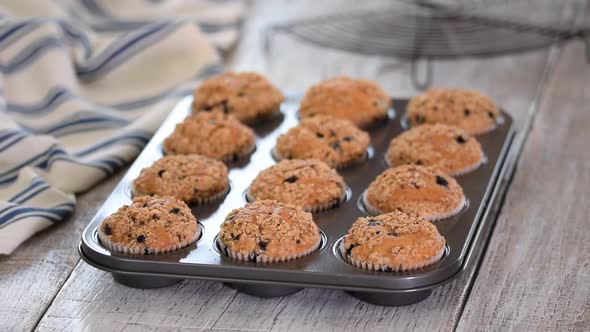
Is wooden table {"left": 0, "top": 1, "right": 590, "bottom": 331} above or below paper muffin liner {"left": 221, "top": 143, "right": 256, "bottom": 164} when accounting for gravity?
below

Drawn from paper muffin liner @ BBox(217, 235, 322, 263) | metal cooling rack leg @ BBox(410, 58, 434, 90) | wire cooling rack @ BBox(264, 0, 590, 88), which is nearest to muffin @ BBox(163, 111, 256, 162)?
paper muffin liner @ BBox(217, 235, 322, 263)

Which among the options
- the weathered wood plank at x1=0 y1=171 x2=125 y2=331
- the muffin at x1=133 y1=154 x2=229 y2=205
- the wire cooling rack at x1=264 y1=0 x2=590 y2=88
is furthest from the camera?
the wire cooling rack at x1=264 y1=0 x2=590 y2=88

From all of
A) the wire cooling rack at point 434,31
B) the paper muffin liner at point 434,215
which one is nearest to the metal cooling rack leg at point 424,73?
the wire cooling rack at point 434,31

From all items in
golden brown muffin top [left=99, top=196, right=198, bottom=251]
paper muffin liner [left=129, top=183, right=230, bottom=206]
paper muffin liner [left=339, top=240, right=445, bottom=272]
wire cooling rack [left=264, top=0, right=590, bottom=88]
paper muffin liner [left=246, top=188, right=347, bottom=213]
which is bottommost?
wire cooling rack [left=264, top=0, right=590, bottom=88]

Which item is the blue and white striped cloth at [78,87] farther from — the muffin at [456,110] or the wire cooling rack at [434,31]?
the muffin at [456,110]

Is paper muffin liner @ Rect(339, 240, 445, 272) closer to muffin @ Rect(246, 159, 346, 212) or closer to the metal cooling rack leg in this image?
muffin @ Rect(246, 159, 346, 212)

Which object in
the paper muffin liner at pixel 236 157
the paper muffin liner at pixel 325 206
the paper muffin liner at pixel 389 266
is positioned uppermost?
the paper muffin liner at pixel 389 266

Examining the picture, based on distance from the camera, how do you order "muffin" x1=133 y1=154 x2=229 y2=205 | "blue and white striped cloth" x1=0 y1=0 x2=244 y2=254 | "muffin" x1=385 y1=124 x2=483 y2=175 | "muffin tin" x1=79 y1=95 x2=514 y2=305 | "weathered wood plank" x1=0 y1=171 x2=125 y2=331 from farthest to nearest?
"blue and white striped cloth" x1=0 y1=0 x2=244 y2=254, "muffin" x1=385 y1=124 x2=483 y2=175, "muffin" x1=133 y1=154 x2=229 y2=205, "weathered wood plank" x1=0 y1=171 x2=125 y2=331, "muffin tin" x1=79 y1=95 x2=514 y2=305

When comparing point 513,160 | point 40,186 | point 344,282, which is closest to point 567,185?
point 513,160

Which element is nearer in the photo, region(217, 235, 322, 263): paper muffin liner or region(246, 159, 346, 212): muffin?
region(217, 235, 322, 263): paper muffin liner
